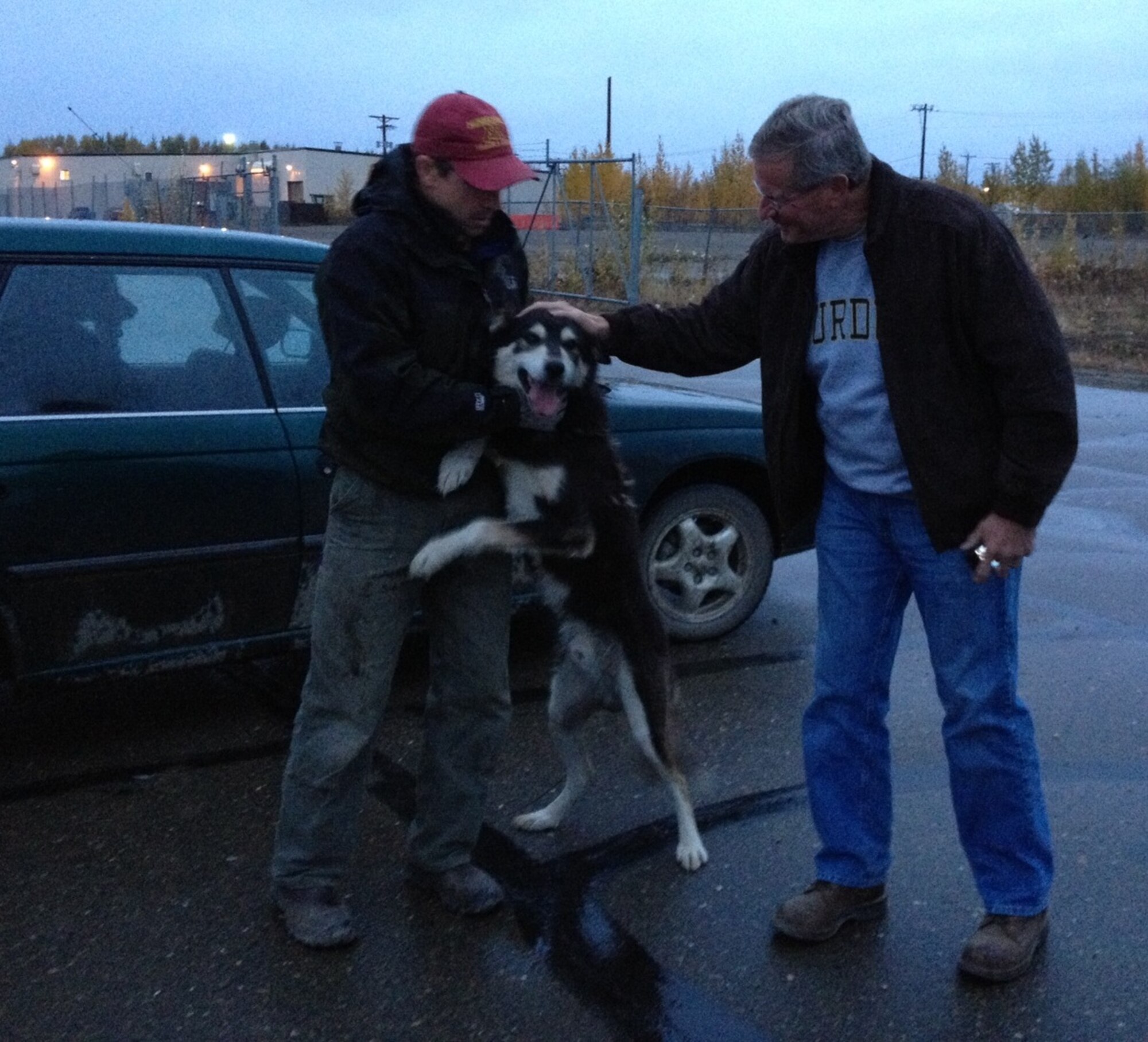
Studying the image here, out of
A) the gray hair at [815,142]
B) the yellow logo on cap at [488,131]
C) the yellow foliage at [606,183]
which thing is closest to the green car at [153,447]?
the yellow logo on cap at [488,131]

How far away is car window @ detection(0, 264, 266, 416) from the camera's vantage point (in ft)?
13.2

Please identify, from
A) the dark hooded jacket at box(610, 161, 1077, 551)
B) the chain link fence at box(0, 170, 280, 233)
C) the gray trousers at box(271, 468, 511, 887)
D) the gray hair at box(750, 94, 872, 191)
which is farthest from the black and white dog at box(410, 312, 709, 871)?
the chain link fence at box(0, 170, 280, 233)

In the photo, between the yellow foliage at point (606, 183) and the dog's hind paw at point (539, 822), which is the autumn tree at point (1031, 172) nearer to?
the yellow foliage at point (606, 183)

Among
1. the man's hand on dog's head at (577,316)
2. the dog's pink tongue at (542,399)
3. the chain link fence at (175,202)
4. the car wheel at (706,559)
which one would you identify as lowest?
the car wheel at (706,559)

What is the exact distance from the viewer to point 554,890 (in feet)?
11.8

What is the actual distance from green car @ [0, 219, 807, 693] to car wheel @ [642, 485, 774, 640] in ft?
5.02

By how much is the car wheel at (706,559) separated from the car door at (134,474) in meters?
1.62

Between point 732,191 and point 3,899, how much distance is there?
44263 millimetres

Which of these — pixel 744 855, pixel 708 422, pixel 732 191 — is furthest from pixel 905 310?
pixel 732 191

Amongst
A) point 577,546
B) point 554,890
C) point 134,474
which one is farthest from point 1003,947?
point 134,474

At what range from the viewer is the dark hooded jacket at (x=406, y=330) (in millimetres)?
2898

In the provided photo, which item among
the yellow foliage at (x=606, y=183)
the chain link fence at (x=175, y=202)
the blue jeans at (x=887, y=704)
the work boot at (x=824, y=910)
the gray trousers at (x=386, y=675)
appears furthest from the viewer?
the yellow foliage at (x=606, y=183)

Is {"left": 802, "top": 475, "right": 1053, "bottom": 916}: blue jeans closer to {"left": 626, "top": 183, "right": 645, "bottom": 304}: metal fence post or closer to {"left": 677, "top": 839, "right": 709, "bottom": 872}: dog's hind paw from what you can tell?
{"left": 677, "top": 839, "right": 709, "bottom": 872}: dog's hind paw

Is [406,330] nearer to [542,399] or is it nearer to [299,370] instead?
[542,399]
